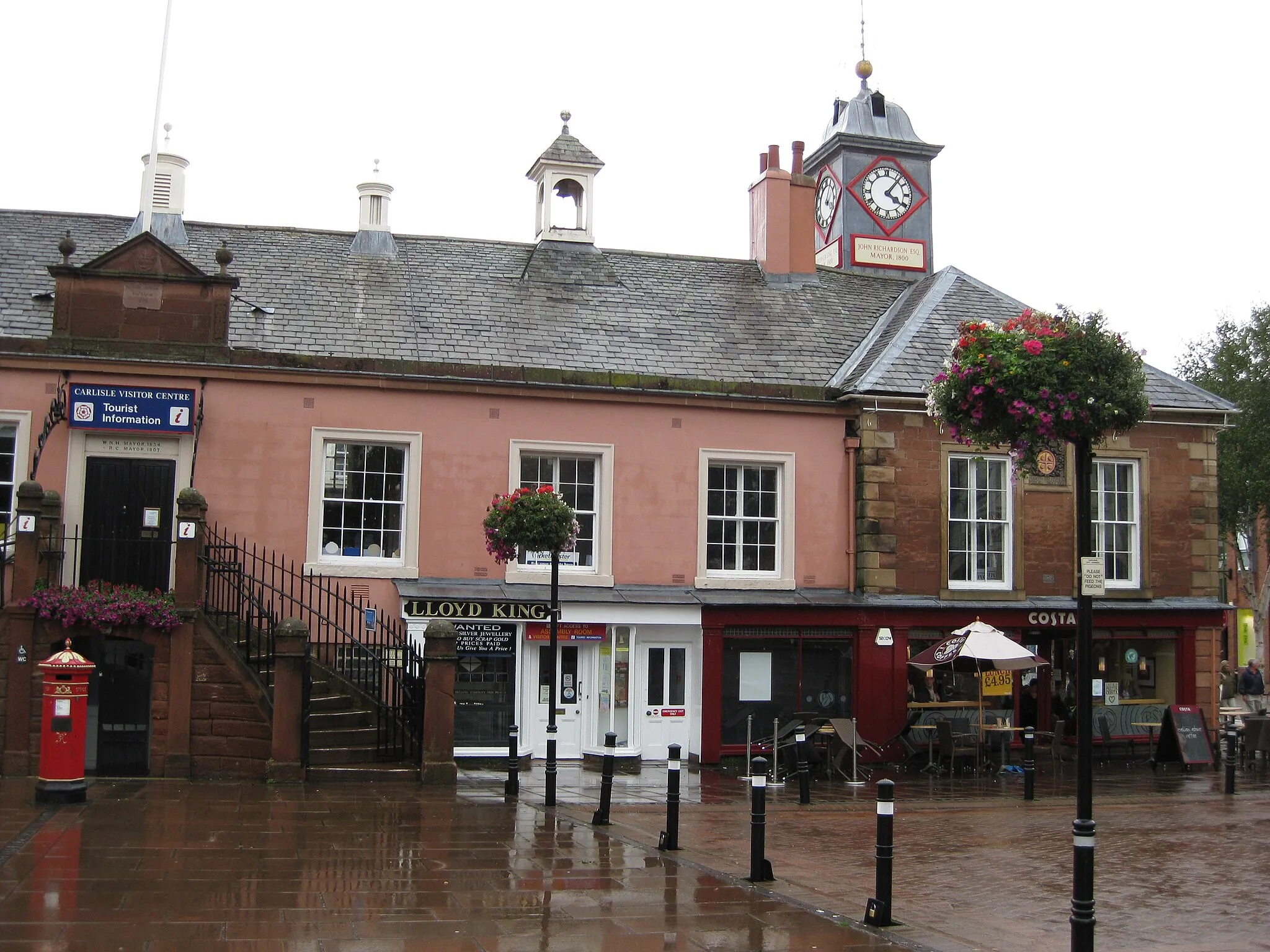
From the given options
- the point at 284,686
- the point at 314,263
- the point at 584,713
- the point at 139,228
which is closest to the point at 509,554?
the point at 284,686

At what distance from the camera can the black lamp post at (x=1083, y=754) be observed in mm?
7867

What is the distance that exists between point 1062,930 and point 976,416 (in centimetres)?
380

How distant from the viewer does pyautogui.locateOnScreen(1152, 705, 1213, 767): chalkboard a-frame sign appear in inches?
828

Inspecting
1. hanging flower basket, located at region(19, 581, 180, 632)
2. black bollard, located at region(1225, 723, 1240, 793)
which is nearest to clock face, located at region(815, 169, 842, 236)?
black bollard, located at region(1225, 723, 1240, 793)

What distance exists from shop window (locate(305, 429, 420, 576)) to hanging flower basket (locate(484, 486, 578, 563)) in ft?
12.6

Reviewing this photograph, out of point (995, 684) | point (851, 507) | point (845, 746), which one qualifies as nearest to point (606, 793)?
point (845, 746)

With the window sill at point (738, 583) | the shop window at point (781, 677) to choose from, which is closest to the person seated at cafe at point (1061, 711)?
the shop window at point (781, 677)

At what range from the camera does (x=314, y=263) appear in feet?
75.8

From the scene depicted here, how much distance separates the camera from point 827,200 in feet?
125

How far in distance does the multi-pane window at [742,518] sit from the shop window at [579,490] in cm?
182

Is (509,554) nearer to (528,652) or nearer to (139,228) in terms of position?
(528,652)

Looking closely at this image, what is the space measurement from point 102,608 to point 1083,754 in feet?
40.2

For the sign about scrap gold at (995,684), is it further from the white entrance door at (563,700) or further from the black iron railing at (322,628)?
the black iron railing at (322,628)

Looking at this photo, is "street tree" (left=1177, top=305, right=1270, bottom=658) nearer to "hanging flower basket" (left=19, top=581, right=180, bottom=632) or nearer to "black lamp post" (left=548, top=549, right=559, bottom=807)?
"black lamp post" (left=548, top=549, right=559, bottom=807)
